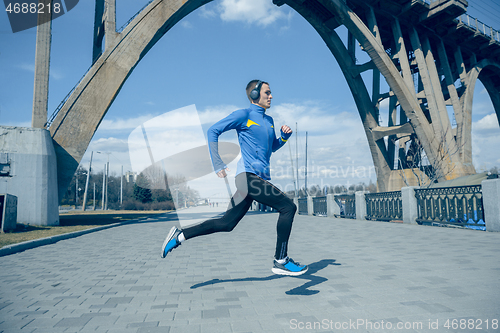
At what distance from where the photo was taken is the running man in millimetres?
3461

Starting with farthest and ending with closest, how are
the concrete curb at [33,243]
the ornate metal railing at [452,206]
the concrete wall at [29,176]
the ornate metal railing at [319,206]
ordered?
the ornate metal railing at [319,206] < the concrete wall at [29,176] < the ornate metal railing at [452,206] < the concrete curb at [33,243]

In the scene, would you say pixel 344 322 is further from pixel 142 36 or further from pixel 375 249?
pixel 142 36

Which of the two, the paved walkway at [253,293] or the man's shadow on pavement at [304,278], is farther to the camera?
the man's shadow on pavement at [304,278]

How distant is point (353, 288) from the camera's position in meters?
3.56

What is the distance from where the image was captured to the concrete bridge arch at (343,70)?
17156 millimetres

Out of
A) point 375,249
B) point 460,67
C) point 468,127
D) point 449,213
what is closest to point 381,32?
point 460,67

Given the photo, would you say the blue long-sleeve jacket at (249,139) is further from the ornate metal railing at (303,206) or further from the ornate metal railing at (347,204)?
the ornate metal railing at (303,206)

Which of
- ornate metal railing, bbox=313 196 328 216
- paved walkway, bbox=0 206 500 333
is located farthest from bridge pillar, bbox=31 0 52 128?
ornate metal railing, bbox=313 196 328 216

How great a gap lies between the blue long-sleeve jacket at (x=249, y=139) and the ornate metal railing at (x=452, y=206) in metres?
9.24

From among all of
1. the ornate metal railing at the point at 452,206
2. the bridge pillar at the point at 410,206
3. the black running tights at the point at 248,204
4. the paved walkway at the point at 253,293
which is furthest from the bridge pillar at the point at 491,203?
the black running tights at the point at 248,204

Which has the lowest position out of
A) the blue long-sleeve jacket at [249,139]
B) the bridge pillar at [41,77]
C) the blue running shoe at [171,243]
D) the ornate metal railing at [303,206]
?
the ornate metal railing at [303,206]

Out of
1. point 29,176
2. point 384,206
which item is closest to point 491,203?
point 384,206

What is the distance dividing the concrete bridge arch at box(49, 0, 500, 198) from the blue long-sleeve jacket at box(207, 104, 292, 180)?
623 inches

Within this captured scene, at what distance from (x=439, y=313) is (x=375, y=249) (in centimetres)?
406
